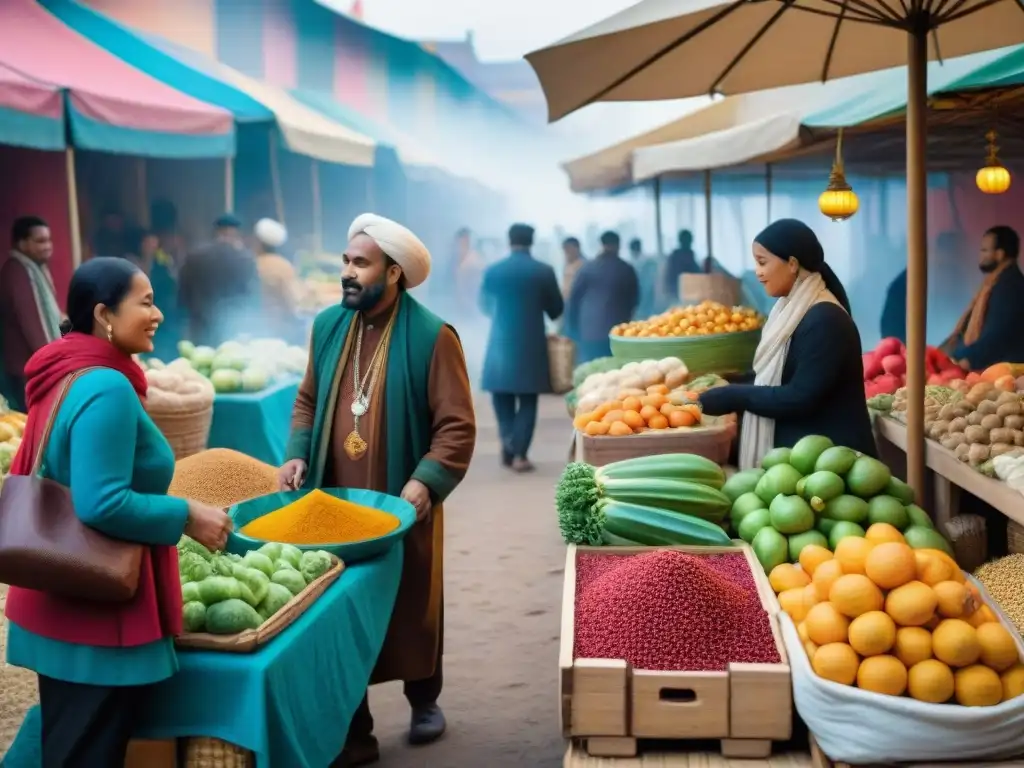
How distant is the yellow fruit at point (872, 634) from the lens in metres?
2.40

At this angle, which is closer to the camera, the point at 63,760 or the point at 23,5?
the point at 63,760

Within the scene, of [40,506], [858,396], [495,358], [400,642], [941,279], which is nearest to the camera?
[40,506]

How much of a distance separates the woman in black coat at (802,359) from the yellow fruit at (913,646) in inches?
56.5

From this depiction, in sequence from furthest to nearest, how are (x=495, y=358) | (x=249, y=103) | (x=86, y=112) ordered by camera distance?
(x=249, y=103) < (x=495, y=358) < (x=86, y=112)

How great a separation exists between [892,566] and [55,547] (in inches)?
69.7

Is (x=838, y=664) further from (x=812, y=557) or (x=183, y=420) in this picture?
(x=183, y=420)

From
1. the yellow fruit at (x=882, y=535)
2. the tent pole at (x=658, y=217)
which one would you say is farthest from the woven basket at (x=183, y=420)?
the tent pole at (x=658, y=217)

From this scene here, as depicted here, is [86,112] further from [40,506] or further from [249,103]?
[40,506]

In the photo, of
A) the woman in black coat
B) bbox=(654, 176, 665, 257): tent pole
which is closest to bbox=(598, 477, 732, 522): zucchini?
the woman in black coat

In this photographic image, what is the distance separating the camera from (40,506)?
2.23m

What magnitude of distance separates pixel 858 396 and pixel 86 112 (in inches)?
202

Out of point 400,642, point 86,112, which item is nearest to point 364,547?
point 400,642

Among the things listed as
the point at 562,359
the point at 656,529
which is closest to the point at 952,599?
the point at 656,529

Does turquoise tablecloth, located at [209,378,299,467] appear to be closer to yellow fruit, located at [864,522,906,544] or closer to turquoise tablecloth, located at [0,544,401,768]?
turquoise tablecloth, located at [0,544,401,768]
